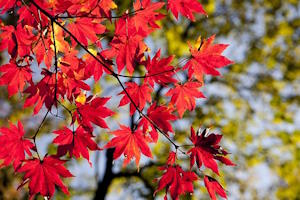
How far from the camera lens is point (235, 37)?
27.5 feet

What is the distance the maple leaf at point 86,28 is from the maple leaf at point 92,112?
422mm

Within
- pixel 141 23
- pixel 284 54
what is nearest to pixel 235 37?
pixel 284 54

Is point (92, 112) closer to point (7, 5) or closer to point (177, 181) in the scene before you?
point (177, 181)

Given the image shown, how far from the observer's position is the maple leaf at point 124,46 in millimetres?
1853

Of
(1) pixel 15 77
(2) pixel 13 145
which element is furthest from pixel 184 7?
(2) pixel 13 145

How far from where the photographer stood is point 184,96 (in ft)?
6.38

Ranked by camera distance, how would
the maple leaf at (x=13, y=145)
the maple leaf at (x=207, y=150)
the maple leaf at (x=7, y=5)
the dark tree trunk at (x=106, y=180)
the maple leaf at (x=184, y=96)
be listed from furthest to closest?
the dark tree trunk at (x=106, y=180)
the maple leaf at (x=184, y=96)
the maple leaf at (x=7, y=5)
the maple leaf at (x=13, y=145)
the maple leaf at (x=207, y=150)

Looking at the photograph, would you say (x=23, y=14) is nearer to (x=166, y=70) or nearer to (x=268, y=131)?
(x=166, y=70)

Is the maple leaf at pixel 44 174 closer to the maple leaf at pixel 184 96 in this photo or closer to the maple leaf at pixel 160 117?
the maple leaf at pixel 160 117

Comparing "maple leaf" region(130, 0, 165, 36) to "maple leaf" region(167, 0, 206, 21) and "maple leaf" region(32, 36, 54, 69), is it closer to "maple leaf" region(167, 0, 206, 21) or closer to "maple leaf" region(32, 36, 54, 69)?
"maple leaf" region(167, 0, 206, 21)

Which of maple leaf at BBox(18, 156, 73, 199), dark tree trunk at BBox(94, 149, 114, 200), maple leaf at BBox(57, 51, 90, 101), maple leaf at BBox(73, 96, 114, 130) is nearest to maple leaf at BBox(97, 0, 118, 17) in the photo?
maple leaf at BBox(57, 51, 90, 101)

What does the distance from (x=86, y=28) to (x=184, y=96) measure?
2.43 ft

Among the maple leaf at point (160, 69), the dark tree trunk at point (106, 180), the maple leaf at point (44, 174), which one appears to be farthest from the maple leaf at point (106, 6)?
the dark tree trunk at point (106, 180)

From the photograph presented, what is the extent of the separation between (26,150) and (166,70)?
907 mm
